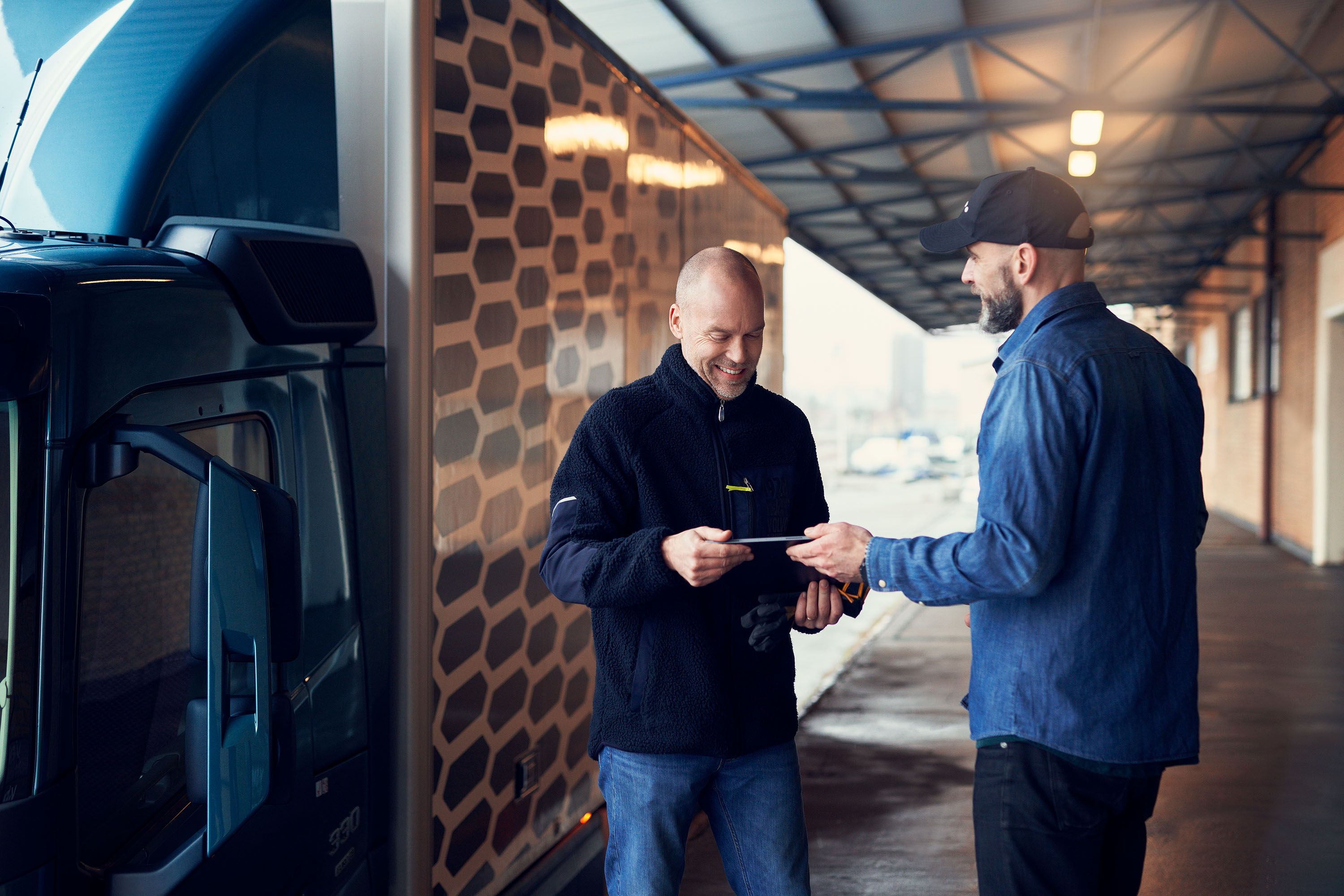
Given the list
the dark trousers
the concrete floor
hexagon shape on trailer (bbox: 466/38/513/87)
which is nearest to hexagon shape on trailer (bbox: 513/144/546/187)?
hexagon shape on trailer (bbox: 466/38/513/87)

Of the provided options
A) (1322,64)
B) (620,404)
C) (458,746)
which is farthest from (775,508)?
(1322,64)

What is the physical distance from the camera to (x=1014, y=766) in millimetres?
2059

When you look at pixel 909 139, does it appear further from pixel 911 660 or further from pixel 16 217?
pixel 16 217

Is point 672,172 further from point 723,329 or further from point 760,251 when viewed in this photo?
point 723,329

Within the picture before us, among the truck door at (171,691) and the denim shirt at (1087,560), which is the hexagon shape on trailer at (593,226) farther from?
the denim shirt at (1087,560)

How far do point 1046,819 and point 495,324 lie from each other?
173 centimetres

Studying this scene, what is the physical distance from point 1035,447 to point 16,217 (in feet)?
6.31

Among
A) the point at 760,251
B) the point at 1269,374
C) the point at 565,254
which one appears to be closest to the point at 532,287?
the point at 565,254

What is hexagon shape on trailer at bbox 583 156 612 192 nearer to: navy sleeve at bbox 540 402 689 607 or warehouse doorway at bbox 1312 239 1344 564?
navy sleeve at bbox 540 402 689 607

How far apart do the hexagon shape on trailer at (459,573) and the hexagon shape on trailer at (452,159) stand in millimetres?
890

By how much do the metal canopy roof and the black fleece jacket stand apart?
6.69 meters

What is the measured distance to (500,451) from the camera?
2.88m

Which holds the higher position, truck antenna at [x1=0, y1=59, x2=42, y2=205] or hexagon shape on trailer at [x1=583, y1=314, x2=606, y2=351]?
truck antenna at [x1=0, y1=59, x2=42, y2=205]

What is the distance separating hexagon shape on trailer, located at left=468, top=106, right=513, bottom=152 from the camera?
2.70 m
